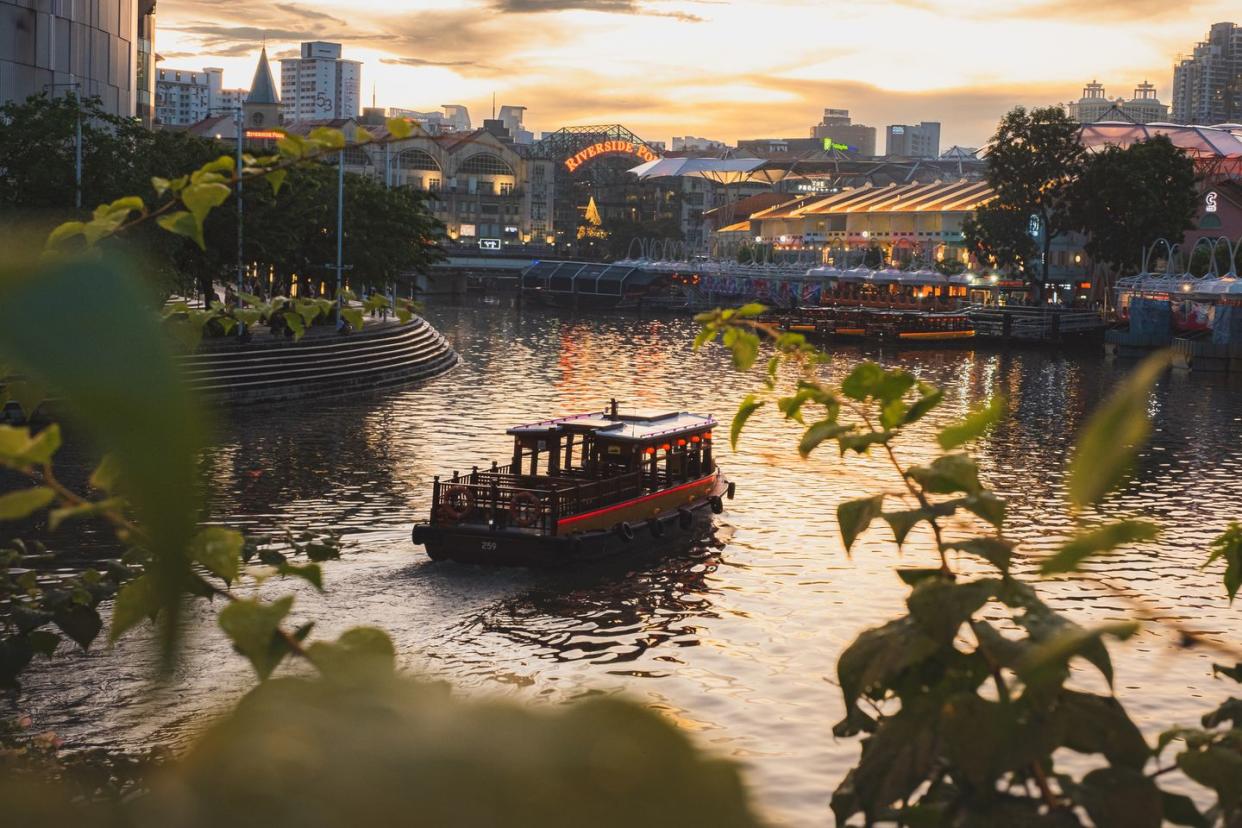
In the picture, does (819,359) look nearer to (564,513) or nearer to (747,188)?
(564,513)

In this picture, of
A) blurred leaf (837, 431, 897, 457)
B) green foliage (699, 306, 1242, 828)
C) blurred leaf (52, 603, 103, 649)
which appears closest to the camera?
green foliage (699, 306, 1242, 828)

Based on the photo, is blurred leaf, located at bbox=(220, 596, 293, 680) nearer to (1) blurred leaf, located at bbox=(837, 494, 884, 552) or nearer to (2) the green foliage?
(2) the green foliage

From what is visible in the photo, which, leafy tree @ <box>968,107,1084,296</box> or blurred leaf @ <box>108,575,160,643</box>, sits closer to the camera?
blurred leaf @ <box>108,575,160,643</box>

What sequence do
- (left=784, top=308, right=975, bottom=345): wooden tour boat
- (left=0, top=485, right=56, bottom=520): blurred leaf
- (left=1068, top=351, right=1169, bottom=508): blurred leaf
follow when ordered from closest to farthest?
(left=1068, top=351, right=1169, bottom=508): blurred leaf < (left=0, top=485, right=56, bottom=520): blurred leaf < (left=784, top=308, right=975, bottom=345): wooden tour boat

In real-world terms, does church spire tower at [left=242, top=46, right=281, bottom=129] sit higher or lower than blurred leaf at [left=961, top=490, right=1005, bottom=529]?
higher

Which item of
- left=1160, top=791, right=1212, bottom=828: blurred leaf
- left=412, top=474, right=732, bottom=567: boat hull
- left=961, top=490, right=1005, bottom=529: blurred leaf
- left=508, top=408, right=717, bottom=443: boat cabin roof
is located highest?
left=961, top=490, right=1005, bottom=529: blurred leaf

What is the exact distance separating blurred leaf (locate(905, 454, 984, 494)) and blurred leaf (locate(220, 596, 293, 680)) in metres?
0.96

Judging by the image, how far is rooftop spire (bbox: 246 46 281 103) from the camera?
489 feet

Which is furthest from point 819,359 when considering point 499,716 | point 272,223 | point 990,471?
point 272,223

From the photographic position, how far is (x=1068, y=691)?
1.69 m

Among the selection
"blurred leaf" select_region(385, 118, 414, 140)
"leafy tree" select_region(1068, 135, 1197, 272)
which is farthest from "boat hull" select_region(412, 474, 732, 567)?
"leafy tree" select_region(1068, 135, 1197, 272)

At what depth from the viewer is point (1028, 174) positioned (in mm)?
69562

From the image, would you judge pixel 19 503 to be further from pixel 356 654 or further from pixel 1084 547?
pixel 1084 547

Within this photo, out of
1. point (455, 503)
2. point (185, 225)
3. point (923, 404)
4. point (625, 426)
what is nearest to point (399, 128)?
point (185, 225)
